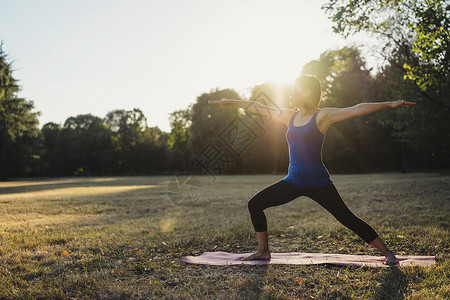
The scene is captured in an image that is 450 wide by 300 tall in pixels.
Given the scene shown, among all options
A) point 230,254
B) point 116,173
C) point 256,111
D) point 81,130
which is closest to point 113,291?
point 230,254

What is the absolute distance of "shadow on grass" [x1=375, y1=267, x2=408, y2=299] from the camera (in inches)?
125

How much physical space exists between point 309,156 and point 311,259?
1.58 m

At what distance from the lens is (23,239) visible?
6078 millimetres

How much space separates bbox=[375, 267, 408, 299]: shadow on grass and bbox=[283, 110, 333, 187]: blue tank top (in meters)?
1.25

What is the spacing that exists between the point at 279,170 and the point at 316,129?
47.0 meters

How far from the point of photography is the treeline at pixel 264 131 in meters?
18.9

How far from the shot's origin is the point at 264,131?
48.2m

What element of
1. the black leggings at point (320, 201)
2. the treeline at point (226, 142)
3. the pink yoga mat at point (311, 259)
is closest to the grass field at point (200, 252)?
the pink yoga mat at point (311, 259)

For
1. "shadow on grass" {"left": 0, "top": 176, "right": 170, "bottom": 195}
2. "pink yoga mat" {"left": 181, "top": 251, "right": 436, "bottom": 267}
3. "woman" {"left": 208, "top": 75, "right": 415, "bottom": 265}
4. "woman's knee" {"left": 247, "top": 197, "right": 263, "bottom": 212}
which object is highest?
"woman" {"left": 208, "top": 75, "right": 415, "bottom": 265}

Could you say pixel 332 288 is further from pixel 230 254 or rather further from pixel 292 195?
pixel 230 254

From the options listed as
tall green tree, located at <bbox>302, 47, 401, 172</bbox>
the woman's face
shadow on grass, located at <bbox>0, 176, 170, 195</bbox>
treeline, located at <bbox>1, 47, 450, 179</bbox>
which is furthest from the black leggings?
tall green tree, located at <bbox>302, 47, 401, 172</bbox>

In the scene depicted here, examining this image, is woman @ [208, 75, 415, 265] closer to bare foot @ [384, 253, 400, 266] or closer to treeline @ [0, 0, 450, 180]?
bare foot @ [384, 253, 400, 266]

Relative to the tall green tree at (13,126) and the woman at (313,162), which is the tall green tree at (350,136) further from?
the tall green tree at (13,126)

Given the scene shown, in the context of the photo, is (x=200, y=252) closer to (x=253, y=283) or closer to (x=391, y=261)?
(x=253, y=283)
